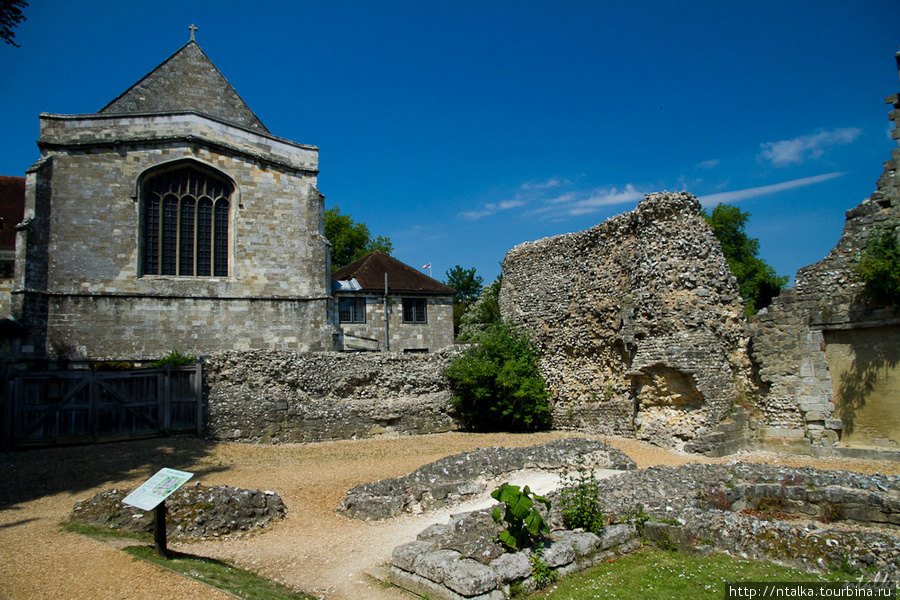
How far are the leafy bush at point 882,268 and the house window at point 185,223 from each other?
716 inches

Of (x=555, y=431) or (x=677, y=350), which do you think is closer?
(x=677, y=350)

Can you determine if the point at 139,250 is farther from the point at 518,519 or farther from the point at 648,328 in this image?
the point at 518,519

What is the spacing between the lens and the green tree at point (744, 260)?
31750 millimetres

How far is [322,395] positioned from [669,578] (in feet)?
39.9

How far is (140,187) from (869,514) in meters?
20.0

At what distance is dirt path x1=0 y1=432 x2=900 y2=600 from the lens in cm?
504

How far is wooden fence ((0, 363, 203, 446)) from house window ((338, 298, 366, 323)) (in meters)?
12.0

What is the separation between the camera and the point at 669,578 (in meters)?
5.55

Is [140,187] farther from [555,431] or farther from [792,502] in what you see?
[792,502]

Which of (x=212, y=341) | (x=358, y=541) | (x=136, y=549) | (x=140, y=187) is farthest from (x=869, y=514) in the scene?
(x=140, y=187)

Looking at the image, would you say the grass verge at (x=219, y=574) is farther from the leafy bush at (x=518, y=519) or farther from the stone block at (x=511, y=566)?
the leafy bush at (x=518, y=519)

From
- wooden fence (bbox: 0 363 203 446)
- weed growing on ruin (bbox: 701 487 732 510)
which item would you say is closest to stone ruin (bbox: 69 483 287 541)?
weed growing on ruin (bbox: 701 487 732 510)

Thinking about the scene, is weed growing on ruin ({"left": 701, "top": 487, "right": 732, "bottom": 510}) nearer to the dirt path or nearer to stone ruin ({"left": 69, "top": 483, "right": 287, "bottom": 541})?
the dirt path

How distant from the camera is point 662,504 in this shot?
7.27 metres
